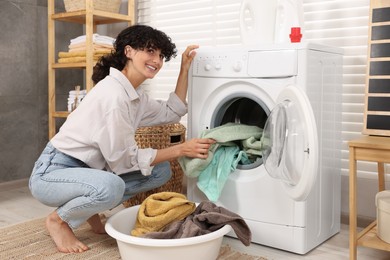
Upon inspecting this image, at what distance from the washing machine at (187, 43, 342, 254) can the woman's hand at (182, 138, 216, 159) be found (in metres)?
0.17

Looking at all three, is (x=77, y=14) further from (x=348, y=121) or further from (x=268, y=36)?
(x=348, y=121)

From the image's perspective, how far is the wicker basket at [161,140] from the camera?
98.7 inches

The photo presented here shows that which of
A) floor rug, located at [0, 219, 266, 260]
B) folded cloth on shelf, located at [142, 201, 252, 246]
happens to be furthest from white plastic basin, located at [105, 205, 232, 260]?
floor rug, located at [0, 219, 266, 260]

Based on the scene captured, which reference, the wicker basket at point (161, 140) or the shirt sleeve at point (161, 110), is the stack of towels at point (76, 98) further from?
the shirt sleeve at point (161, 110)

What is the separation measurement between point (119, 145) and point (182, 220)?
15.8 inches

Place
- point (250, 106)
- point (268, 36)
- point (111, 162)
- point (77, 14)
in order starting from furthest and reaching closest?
point (77, 14) < point (250, 106) < point (268, 36) < point (111, 162)

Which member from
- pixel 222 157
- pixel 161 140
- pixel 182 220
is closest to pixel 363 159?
pixel 222 157

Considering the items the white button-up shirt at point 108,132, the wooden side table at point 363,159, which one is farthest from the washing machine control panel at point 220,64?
the wooden side table at point 363,159

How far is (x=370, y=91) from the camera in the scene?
72.9 inches

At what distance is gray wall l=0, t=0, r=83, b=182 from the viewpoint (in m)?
3.04

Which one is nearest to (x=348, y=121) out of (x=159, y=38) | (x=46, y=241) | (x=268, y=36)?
(x=268, y=36)

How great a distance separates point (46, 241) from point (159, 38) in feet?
3.49

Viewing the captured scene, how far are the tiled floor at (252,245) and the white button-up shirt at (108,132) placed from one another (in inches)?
23.6

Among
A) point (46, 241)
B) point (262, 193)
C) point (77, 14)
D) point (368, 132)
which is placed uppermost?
point (77, 14)
